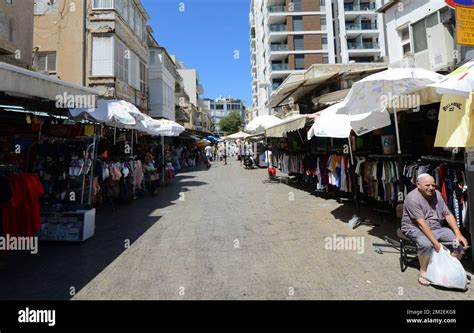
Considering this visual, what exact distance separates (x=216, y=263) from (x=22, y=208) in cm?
348

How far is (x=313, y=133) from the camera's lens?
807 centimetres

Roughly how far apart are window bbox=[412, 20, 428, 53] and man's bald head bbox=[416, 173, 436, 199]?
12993mm

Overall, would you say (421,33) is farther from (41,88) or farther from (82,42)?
(82,42)

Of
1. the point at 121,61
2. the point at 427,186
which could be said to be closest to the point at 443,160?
the point at 427,186

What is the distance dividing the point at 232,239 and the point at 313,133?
3.71m

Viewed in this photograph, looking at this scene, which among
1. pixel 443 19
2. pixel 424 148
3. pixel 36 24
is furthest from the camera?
pixel 36 24

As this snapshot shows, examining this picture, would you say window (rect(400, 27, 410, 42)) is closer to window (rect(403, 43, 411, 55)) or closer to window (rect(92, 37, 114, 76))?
window (rect(403, 43, 411, 55))

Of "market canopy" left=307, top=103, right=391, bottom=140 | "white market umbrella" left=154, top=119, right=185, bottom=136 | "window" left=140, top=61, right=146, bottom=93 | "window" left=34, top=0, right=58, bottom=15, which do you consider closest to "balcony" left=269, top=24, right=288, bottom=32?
"window" left=140, top=61, right=146, bottom=93

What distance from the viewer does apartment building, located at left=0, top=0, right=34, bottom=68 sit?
1340 centimetres

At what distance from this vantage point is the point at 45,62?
17.9 m

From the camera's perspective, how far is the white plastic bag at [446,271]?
12.1 ft
